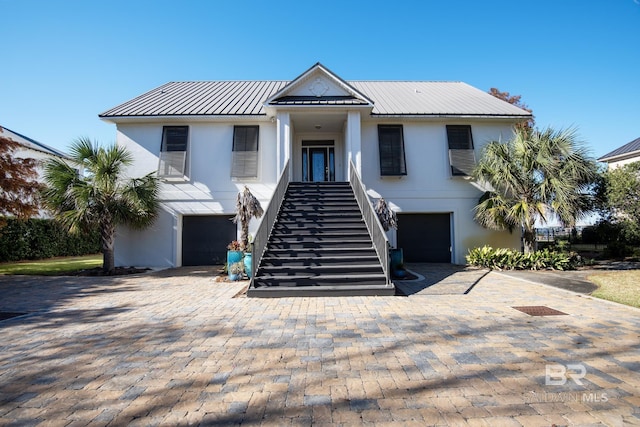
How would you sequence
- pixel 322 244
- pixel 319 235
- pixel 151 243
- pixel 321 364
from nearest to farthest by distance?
pixel 321 364 < pixel 322 244 < pixel 319 235 < pixel 151 243

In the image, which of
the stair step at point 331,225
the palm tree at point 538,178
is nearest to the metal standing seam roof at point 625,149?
the palm tree at point 538,178

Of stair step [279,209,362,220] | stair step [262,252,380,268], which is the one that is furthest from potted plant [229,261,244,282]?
stair step [279,209,362,220]

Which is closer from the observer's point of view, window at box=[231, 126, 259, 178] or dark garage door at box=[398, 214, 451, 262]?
window at box=[231, 126, 259, 178]

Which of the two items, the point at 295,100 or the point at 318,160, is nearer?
the point at 295,100

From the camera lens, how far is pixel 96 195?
9719mm

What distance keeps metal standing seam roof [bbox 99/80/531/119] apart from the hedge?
20.9 ft

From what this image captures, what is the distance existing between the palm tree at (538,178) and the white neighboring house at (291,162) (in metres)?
1.44

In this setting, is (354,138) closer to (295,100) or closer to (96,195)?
(295,100)

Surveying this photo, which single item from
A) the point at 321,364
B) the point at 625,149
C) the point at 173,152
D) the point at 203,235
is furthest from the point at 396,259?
the point at 625,149

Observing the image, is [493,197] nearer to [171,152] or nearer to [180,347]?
[180,347]

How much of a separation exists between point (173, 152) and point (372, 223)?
8.75 meters

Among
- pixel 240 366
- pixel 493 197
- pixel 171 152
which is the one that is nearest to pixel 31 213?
pixel 171 152

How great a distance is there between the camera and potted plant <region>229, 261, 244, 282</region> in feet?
28.9

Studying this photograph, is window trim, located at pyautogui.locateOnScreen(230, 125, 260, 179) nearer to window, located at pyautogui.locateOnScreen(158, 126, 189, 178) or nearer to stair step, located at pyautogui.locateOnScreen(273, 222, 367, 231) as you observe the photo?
window, located at pyautogui.locateOnScreen(158, 126, 189, 178)
